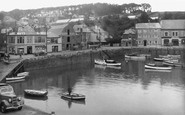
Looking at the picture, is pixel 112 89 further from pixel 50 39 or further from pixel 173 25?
pixel 173 25

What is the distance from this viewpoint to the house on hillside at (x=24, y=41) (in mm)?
68562

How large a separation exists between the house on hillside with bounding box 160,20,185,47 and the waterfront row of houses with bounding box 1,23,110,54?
21953 mm

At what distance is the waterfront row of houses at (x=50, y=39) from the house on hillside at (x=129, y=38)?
8.70 m

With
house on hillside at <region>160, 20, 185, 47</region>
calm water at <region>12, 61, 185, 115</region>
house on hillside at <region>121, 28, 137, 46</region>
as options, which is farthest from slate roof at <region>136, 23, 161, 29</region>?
calm water at <region>12, 61, 185, 115</region>

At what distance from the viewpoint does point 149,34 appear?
9731 centimetres

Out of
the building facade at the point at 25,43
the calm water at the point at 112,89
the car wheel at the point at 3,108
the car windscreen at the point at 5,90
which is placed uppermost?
the building facade at the point at 25,43

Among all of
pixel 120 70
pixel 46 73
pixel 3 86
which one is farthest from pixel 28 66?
pixel 3 86

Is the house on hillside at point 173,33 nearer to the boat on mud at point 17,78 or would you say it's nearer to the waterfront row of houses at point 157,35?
the waterfront row of houses at point 157,35

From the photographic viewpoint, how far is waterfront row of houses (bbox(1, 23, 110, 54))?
68.7 metres

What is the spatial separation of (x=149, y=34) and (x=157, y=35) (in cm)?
Result: 265

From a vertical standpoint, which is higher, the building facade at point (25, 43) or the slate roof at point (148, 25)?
the slate roof at point (148, 25)

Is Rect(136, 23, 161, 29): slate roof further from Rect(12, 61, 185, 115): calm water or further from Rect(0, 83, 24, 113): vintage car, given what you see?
Rect(0, 83, 24, 113): vintage car

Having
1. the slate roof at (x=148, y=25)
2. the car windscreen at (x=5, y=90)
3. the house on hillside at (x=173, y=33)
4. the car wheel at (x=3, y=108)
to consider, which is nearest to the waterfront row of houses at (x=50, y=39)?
the slate roof at (x=148, y=25)

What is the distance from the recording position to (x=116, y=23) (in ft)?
352
